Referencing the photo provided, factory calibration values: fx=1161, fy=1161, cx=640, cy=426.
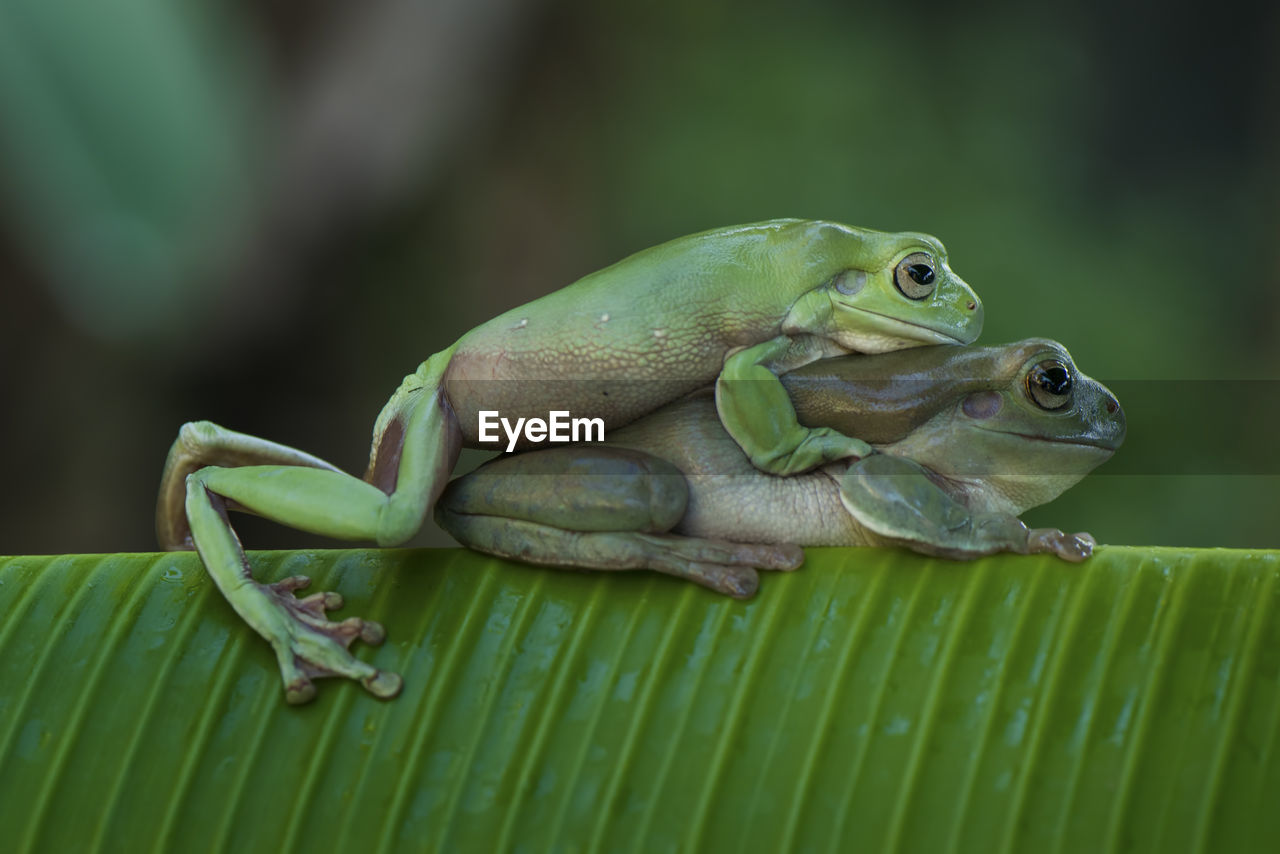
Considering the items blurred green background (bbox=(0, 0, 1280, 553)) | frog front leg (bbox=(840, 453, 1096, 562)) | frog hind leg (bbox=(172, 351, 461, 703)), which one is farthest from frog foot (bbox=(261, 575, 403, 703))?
blurred green background (bbox=(0, 0, 1280, 553))

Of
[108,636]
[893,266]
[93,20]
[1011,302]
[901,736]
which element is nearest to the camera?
[901,736]

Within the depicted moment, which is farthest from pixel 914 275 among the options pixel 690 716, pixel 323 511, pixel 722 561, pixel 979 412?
pixel 323 511

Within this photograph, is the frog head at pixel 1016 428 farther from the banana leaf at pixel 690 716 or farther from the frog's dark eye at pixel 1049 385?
the banana leaf at pixel 690 716

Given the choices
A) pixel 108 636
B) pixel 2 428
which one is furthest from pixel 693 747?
pixel 2 428

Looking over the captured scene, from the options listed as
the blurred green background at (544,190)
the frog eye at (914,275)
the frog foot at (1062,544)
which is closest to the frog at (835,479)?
the frog foot at (1062,544)

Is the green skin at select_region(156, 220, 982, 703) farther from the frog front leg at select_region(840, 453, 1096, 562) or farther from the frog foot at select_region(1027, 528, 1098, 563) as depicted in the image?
the frog foot at select_region(1027, 528, 1098, 563)

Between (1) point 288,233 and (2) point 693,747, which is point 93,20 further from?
(2) point 693,747
